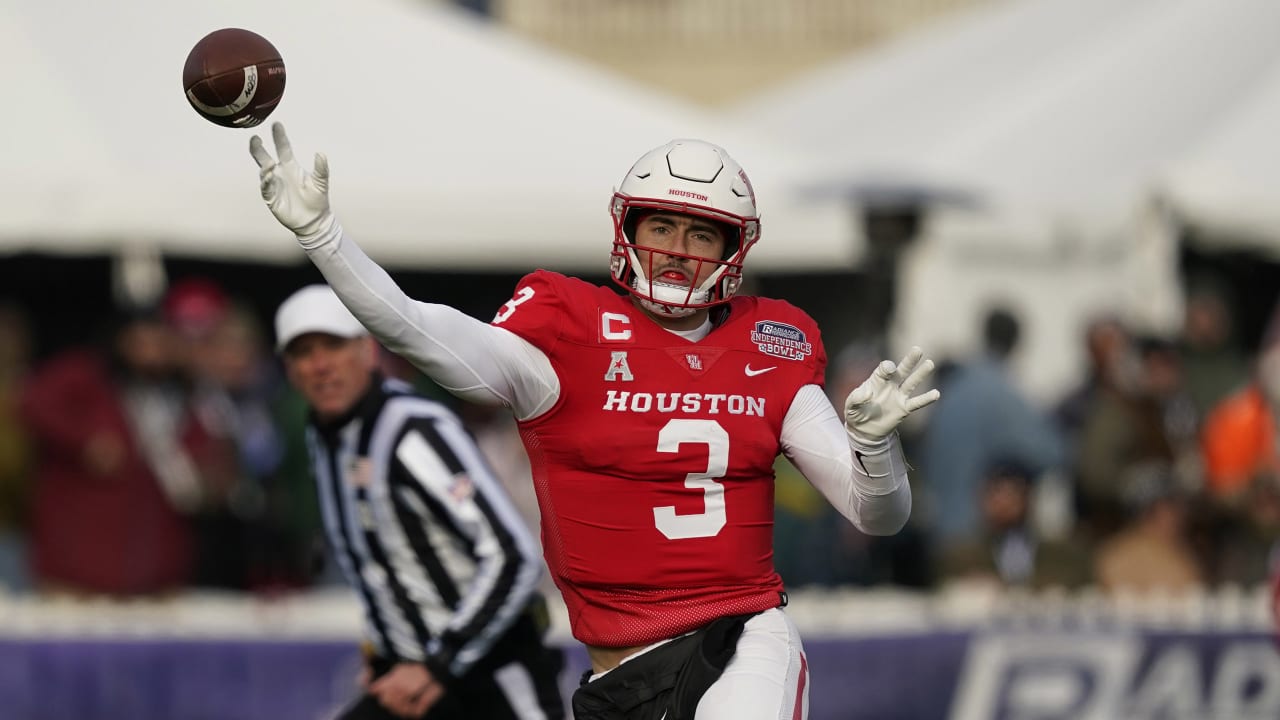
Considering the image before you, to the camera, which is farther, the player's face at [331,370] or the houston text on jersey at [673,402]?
the player's face at [331,370]

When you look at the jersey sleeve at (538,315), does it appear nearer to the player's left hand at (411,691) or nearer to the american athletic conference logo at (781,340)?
the american athletic conference logo at (781,340)

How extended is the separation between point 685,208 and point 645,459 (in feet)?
1.98

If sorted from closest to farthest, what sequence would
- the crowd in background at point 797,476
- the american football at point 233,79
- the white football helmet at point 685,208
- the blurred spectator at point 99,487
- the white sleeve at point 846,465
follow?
the american football at point 233,79
the white sleeve at point 846,465
the white football helmet at point 685,208
the blurred spectator at point 99,487
the crowd in background at point 797,476

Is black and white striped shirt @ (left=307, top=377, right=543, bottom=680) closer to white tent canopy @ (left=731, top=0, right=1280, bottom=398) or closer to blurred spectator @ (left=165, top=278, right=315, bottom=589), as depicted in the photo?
blurred spectator @ (left=165, top=278, right=315, bottom=589)

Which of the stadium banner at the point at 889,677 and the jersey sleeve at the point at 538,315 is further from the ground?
the jersey sleeve at the point at 538,315

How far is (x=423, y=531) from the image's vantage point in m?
6.50

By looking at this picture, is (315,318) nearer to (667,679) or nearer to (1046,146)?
(667,679)

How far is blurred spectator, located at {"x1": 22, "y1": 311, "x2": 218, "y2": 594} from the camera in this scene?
32.5 ft

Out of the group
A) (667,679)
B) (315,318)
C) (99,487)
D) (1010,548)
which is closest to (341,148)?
(99,487)

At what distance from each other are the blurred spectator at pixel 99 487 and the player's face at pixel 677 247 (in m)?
5.15

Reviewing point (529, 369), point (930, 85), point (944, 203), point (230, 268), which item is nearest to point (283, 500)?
point (230, 268)

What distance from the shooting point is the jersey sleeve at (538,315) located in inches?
204

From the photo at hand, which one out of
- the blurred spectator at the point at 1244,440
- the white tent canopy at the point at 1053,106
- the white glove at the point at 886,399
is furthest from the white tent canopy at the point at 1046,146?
the white glove at the point at 886,399

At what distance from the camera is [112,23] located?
42.3 ft
